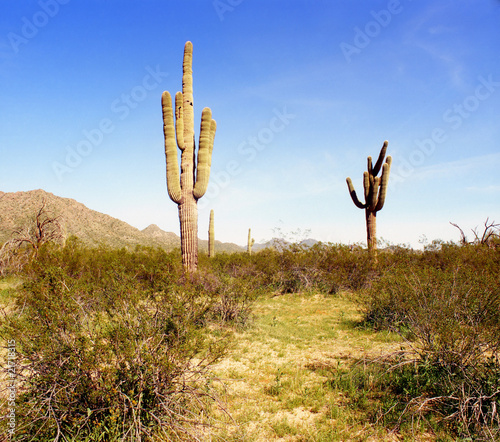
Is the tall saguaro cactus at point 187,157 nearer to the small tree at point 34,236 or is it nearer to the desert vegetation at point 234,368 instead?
the desert vegetation at point 234,368

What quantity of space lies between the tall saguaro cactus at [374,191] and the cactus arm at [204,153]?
26.0 ft

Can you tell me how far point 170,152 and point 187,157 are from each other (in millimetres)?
586

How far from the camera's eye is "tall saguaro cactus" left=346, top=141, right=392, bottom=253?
14.2 m

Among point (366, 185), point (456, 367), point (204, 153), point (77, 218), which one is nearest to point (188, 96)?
point (204, 153)

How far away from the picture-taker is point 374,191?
46.8ft

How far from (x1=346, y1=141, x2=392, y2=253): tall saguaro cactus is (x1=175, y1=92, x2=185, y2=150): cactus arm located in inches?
349

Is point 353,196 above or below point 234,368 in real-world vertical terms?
above

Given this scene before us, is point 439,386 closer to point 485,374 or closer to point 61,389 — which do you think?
point 485,374

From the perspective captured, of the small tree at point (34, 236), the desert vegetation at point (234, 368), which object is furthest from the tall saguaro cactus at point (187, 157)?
the small tree at point (34, 236)

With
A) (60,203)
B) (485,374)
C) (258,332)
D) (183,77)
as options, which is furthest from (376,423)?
(60,203)

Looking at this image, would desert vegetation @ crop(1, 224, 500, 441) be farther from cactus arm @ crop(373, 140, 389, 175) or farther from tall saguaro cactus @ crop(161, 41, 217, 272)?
cactus arm @ crop(373, 140, 389, 175)

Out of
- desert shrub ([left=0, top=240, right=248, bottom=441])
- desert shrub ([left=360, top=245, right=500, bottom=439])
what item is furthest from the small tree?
desert shrub ([left=360, top=245, right=500, bottom=439])

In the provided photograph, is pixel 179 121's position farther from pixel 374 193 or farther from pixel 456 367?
pixel 456 367

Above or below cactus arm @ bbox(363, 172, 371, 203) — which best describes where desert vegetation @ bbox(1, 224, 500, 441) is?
below
